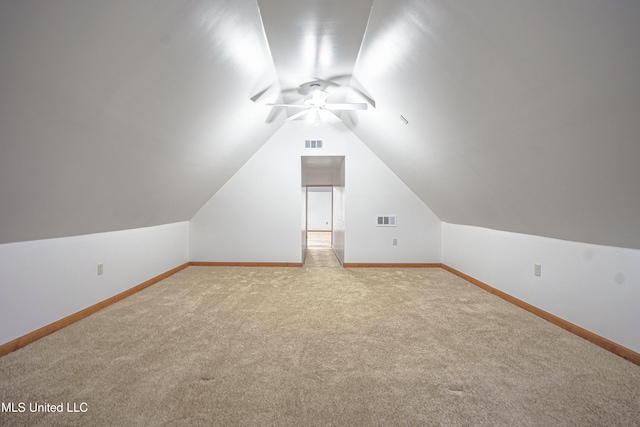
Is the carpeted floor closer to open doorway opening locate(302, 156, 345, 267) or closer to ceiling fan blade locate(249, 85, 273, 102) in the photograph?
ceiling fan blade locate(249, 85, 273, 102)

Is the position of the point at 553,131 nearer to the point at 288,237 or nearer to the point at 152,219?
the point at 288,237

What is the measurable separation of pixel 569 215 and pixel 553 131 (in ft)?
3.27

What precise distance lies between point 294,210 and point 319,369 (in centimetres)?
356

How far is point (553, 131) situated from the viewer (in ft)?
5.86

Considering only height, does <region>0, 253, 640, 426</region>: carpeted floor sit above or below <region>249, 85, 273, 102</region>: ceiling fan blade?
below

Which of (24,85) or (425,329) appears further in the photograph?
(425,329)

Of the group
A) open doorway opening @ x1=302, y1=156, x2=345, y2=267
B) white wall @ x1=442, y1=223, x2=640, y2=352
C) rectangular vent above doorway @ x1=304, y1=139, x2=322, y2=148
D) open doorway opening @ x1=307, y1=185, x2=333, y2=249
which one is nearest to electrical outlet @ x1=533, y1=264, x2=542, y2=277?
white wall @ x1=442, y1=223, x2=640, y2=352

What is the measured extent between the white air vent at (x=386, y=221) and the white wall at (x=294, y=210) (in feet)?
0.29

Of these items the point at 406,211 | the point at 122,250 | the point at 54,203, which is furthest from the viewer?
the point at 406,211

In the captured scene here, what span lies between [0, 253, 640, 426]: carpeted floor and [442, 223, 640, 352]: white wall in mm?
212

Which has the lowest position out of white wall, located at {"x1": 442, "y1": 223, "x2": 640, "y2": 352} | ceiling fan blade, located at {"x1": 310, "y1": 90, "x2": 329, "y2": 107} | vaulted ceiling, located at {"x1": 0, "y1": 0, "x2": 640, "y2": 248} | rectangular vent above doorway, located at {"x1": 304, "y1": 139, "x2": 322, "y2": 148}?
white wall, located at {"x1": 442, "y1": 223, "x2": 640, "y2": 352}

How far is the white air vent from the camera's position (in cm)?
520

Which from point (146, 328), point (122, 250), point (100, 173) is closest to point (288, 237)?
point (122, 250)

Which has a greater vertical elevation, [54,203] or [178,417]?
[54,203]
